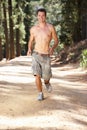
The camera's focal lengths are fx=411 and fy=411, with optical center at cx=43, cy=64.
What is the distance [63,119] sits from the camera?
7680 millimetres

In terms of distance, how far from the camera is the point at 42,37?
912 centimetres

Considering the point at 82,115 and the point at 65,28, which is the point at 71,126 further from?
the point at 65,28

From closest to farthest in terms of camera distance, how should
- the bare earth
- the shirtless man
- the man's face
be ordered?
1. the bare earth
2. the man's face
3. the shirtless man

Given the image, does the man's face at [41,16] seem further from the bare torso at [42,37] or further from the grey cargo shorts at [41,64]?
the grey cargo shorts at [41,64]

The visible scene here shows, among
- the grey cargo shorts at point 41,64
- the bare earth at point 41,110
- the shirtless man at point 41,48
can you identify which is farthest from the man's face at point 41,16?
the bare earth at point 41,110

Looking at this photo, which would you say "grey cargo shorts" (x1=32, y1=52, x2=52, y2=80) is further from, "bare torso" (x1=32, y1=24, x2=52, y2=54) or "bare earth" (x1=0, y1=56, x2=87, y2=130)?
"bare earth" (x1=0, y1=56, x2=87, y2=130)

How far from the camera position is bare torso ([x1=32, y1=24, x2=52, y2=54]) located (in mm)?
9102

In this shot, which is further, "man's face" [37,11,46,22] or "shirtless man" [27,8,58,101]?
"shirtless man" [27,8,58,101]

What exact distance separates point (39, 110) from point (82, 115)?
0.88m

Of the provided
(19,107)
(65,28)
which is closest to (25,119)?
(19,107)

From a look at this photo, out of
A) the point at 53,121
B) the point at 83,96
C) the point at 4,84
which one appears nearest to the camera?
the point at 53,121

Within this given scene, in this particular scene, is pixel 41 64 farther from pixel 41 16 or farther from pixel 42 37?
pixel 41 16

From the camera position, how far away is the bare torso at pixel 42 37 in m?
9.10

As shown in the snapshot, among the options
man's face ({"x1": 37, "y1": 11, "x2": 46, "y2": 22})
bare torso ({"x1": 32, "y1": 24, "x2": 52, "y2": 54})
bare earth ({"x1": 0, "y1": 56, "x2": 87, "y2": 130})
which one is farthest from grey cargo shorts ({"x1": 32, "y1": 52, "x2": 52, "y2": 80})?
man's face ({"x1": 37, "y1": 11, "x2": 46, "y2": 22})
